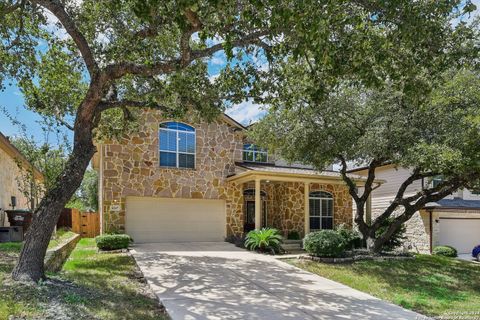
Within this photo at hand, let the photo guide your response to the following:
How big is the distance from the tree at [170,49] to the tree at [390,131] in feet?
8.08

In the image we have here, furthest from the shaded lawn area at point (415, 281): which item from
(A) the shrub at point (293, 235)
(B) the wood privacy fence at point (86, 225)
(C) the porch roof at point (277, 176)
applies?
(B) the wood privacy fence at point (86, 225)

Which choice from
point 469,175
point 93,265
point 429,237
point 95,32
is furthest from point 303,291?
point 429,237

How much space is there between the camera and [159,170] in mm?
17141

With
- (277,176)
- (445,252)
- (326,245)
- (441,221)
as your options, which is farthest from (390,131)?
(441,221)

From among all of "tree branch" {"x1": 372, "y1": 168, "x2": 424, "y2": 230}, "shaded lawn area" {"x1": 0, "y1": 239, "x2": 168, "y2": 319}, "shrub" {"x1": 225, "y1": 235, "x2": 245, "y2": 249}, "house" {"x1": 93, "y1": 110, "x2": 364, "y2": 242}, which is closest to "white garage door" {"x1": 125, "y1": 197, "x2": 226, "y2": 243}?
"house" {"x1": 93, "y1": 110, "x2": 364, "y2": 242}

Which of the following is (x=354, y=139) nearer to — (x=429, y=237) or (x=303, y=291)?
(x=303, y=291)

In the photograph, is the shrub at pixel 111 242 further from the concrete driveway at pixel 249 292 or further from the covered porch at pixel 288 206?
the covered porch at pixel 288 206

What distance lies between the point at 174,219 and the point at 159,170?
2.44 metres

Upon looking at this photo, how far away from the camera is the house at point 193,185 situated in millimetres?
16375

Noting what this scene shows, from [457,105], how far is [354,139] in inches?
120

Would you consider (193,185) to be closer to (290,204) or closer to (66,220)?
(290,204)

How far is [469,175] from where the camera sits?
37.4ft

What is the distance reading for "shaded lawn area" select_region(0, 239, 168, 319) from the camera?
211 inches

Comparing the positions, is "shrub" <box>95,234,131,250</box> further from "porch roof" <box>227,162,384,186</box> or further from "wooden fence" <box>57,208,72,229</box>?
"wooden fence" <box>57,208,72,229</box>
